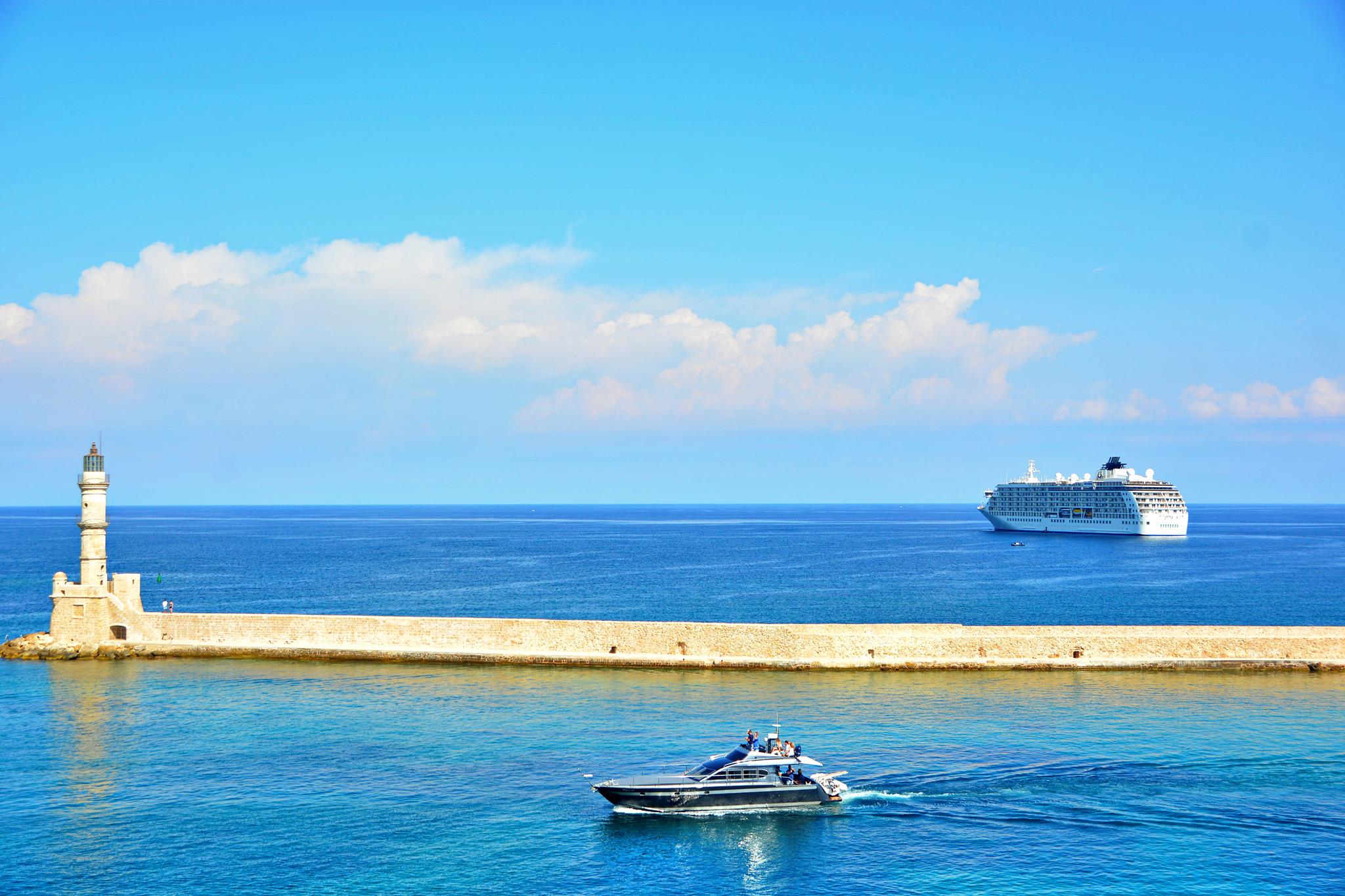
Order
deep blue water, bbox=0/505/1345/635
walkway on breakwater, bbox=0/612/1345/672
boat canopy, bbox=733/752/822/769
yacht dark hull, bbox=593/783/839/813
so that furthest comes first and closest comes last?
deep blue water, bbox=0/505/1345/635 → walkway on breakwater, bbox=0/612/1345/672 → boat canopy, bbox=733/752/822/769 → yacht dark hull, bbox=593/783/839/813

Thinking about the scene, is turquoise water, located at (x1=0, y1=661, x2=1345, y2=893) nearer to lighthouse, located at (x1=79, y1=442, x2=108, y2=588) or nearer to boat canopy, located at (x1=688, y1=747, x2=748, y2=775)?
boat canopy, located at (x1=688, y1=747, x2=748, y2=775)

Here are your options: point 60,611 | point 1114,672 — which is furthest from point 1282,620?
point 60,611

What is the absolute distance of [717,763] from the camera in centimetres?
2270

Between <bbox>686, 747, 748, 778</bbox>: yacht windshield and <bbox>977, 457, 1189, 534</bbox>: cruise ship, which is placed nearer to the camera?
<bbox>686, 747, 748, 778</bbox>: yacht windshield

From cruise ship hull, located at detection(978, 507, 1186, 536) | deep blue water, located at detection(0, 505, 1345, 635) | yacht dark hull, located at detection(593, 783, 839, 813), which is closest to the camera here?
yacht dark hull, located at detection(593, 783, 839, 813)

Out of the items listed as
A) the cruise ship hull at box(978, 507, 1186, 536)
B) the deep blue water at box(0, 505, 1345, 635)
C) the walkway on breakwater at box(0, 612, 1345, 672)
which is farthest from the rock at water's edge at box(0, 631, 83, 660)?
the cruise ship hull at box(978, 507, 1186, 536)

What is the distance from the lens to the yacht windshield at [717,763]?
2258cm

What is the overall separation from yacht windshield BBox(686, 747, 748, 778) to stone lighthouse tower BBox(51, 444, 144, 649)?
2661cm

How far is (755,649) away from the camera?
35.4 meters

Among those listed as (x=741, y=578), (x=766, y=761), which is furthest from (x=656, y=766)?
(x=741, y=578)

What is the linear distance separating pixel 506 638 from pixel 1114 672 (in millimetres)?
20867

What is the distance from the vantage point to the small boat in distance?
22.1 meters

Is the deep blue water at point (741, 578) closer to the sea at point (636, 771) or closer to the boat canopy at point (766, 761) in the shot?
the sea at point (636, 771)

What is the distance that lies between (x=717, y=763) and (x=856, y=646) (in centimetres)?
1364
